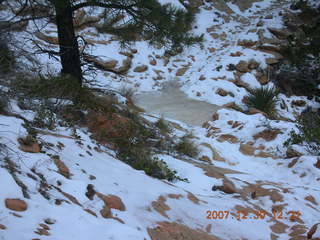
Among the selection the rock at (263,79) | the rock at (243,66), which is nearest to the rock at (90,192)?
the rock at (263,79)

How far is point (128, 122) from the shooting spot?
4.36 metres

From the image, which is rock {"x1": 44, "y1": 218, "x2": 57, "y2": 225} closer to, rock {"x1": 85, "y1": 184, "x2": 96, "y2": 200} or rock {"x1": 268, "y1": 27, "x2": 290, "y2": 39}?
rock {"x1": 85, "y1": 184, "x2": 96, "y2": 200}

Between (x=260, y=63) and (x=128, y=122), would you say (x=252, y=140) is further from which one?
(x=260, y=63)

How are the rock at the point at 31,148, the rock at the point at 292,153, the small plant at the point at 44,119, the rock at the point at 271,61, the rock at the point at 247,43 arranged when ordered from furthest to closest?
the rock at the point at 247,43, the rock at the point at 271,61, the rock at the point at 292,153, the small plant at the point at 44,119, the rock at the point at 31,148

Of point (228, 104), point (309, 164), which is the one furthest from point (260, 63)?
point (309, 164)

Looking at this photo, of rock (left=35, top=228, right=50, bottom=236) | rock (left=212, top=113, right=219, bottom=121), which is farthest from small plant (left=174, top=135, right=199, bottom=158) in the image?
rock (left=35, top=228, right=50, bottom=236)

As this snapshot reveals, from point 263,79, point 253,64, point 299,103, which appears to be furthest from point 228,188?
point 253,64

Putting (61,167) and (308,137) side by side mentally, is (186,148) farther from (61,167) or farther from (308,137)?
(61,167)

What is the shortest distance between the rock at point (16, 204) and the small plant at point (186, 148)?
10.3 feet

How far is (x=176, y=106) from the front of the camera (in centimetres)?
856

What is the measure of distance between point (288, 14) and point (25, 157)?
1284cm

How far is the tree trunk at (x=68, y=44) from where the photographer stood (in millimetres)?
4273

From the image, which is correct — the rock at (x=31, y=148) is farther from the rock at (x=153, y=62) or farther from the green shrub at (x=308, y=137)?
the rock at (x=153, y=62)
